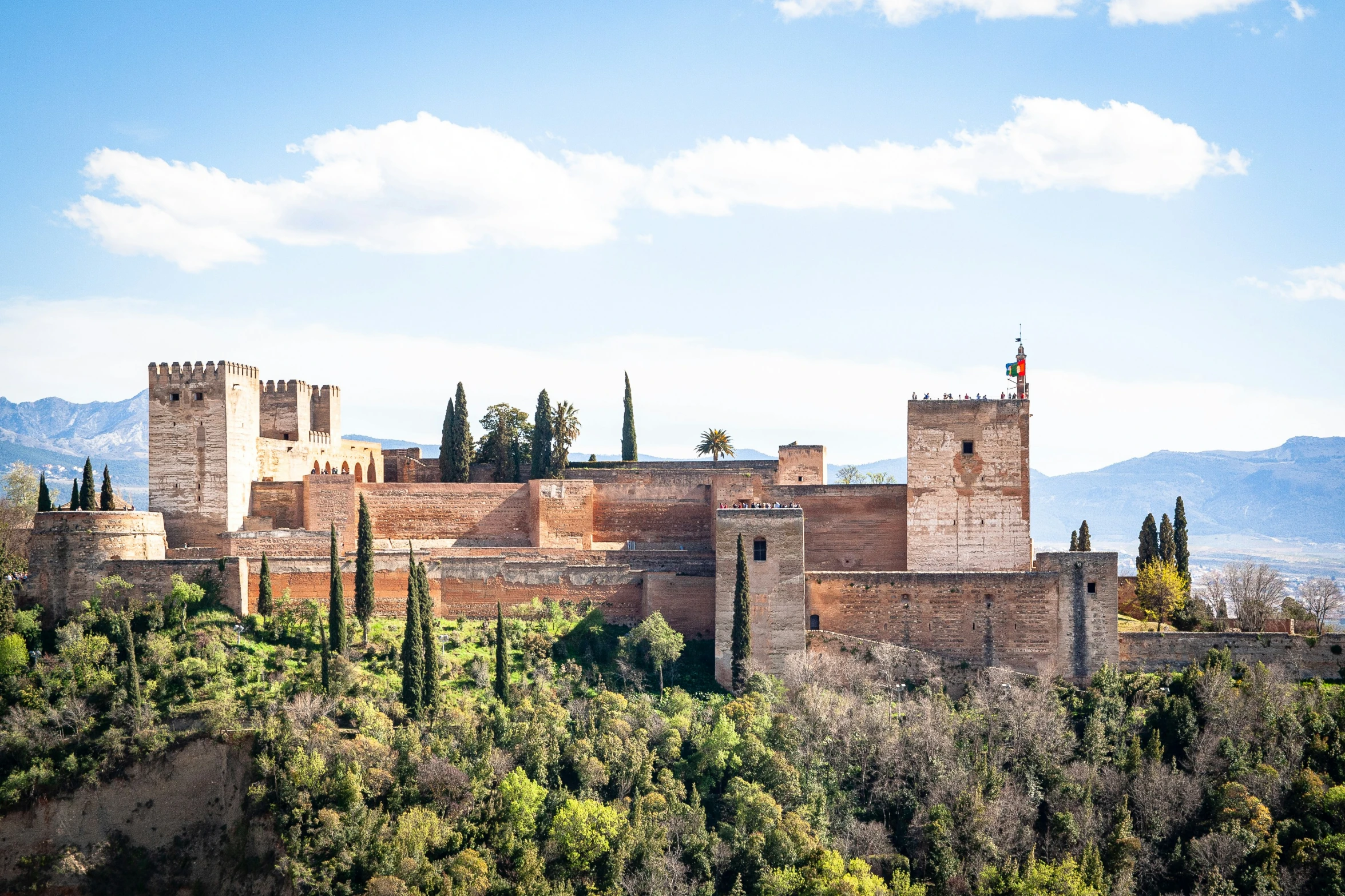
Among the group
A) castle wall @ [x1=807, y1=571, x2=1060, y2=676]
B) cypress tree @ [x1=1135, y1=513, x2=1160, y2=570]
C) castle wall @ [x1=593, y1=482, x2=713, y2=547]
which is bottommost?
castle wall @ [x1=807, y1=571, x2=1060, y2=676]

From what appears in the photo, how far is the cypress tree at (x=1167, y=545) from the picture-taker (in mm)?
38281

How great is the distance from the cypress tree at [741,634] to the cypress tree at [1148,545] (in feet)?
41.2

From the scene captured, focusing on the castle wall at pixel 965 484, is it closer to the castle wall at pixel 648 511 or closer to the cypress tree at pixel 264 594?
the castle wall at pixel 648 511

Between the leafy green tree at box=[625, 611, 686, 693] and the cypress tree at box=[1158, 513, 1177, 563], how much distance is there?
14.2 metres

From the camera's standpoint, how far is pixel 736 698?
3092cm

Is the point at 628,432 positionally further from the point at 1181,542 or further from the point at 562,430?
the point at 1181,542

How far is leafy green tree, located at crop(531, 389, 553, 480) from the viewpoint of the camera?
137ft

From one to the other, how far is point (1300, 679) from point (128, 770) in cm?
2559

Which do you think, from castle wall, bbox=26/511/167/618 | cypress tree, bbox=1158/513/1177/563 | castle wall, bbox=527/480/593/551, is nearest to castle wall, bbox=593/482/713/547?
castle wall, bbox=527/480/593/551

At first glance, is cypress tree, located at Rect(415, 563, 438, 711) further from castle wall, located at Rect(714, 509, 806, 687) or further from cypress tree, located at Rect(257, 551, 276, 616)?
castle wall, located at Rect(714, 509, 806, 687)

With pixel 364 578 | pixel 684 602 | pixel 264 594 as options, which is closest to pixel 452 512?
pixel 364 578

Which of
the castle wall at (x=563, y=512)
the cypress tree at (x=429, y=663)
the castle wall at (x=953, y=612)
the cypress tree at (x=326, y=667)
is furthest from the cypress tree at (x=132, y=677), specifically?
the castle wall at (x=953, y=612)

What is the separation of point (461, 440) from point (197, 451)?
783 centimetres

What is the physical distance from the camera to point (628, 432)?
4572cm
